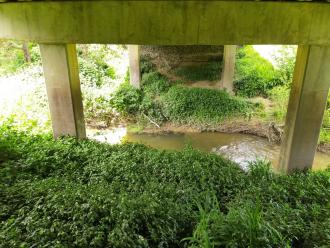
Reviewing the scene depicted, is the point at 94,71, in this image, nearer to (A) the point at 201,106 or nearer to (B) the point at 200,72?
(B) the point at 200,72

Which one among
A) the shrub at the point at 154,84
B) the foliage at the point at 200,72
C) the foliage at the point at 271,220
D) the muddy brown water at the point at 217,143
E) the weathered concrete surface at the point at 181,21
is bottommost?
the muddy brown water at the point at 217,143

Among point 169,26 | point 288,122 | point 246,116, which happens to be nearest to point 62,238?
point 169,26

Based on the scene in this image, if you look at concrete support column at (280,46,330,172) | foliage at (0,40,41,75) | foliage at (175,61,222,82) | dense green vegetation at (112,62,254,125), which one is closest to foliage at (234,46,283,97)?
foliage at (175,61,222,82)

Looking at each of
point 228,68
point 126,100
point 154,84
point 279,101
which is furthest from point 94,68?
point 279,101

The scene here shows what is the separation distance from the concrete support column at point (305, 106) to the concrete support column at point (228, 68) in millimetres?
7986

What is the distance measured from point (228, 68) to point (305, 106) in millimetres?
8491

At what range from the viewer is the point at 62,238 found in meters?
3.68

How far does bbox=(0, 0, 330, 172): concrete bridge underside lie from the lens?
18.4 feet

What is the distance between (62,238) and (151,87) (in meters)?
12.0

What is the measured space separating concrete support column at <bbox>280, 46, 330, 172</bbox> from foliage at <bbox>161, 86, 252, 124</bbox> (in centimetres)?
579

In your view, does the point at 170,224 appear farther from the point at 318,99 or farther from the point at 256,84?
the point at 256,84

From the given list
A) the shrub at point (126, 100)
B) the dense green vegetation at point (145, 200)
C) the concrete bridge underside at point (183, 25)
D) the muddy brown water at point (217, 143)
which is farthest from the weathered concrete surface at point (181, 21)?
the shrub at point (126, 100)

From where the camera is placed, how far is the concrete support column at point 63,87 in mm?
6754

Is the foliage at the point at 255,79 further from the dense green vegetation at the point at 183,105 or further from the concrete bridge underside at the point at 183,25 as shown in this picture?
the concrete bridge underside at the point at 183,25
